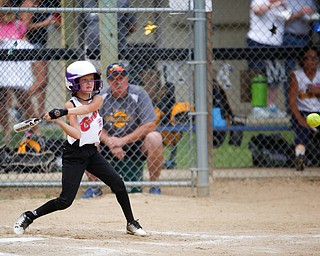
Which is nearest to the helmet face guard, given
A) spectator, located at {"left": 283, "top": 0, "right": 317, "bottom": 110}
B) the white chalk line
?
the white chalk line

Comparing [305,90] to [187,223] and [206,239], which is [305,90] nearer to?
[187,223]

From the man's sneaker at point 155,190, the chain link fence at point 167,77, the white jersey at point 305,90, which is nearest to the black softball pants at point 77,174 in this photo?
the chain link fence at point 167,77

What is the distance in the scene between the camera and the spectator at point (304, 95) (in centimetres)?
930

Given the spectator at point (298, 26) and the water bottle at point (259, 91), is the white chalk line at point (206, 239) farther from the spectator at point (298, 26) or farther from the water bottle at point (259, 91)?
the water bottle at point (259, 91)

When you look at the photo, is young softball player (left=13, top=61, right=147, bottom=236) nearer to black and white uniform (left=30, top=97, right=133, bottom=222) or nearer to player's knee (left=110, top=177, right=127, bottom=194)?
black and white uniform (left=30, top=97, right=133, bottom=222)

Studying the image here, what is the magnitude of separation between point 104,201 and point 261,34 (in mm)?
3352

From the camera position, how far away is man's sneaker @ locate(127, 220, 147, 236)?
18.9 ft

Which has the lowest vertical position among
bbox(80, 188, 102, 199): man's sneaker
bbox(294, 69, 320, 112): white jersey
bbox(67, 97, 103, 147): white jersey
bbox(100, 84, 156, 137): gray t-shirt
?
bbox(80, 188, 102, 199): man's sneaker

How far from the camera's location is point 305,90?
9.39m

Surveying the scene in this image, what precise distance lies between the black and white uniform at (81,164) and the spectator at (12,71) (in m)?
2.34

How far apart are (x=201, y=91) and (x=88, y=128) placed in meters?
2.46

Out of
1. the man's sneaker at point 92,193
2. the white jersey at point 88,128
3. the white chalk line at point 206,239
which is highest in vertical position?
the white jersey at point 88,128

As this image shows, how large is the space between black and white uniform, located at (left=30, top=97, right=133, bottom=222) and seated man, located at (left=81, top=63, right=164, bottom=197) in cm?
→ 215

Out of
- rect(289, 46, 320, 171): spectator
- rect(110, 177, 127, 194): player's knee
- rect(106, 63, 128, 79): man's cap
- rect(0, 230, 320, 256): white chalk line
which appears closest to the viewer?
rect(0, 230, 320, 256): white chalk line
